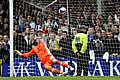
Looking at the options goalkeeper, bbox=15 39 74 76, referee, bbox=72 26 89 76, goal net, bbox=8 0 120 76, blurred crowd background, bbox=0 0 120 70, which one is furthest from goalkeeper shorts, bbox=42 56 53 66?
referee, bbox=72 26 89 76

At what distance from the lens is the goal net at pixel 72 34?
57.4 feet

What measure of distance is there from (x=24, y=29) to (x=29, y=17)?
28.5 inches

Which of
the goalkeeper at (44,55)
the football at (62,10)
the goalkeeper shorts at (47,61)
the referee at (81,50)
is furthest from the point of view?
the football at (62,10)

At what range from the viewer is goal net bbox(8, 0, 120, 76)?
57.4ft

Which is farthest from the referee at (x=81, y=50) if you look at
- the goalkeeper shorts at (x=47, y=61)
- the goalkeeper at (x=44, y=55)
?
the goalkeeper shorts at (x=47, y=61)

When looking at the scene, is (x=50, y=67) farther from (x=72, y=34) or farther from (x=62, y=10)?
(x=62, y=10)

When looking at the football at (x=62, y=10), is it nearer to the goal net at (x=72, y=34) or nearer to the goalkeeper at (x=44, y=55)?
the goal net at (x=72, y=34)

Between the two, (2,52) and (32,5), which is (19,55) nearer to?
(2,52)

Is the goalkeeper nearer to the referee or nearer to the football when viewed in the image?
the referee

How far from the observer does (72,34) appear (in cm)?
1789

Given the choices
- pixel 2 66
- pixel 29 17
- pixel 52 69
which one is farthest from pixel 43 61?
pixel 29 17

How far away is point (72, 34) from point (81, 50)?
0.93 meters

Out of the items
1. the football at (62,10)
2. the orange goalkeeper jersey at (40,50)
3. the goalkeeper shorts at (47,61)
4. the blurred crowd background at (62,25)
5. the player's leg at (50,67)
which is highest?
the football at (62,10)

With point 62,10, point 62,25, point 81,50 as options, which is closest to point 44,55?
point 81,50
